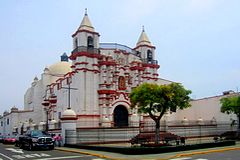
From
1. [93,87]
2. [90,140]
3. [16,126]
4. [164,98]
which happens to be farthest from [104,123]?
[16,126]

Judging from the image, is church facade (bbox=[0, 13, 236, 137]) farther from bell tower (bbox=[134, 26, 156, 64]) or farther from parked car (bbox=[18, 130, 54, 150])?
parked car (bbox=[18, 130, 54, 150])

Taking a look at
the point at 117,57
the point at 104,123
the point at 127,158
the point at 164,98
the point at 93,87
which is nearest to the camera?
the point at 127,158

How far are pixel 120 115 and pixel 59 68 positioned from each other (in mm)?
21667

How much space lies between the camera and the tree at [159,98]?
2962cm

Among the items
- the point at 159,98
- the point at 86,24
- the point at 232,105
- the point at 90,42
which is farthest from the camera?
the point at 86,24

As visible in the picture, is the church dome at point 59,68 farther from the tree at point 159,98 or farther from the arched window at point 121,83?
the tree at point 159,98

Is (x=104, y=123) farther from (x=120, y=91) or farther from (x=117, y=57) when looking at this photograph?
(x=117, y=57)

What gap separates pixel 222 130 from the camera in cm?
4178

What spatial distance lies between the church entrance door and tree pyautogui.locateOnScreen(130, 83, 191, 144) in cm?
1367

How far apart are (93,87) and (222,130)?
17130 mm

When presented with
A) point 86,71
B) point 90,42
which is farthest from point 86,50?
point 86,71

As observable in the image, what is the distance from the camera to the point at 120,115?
147 ft

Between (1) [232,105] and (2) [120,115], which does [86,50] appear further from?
(1) [232,105]

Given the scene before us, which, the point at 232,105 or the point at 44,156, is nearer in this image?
the point at 44,156
